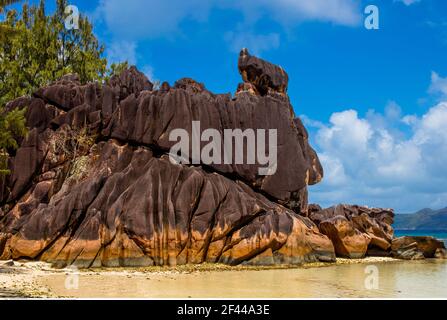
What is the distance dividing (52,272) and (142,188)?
286 inches

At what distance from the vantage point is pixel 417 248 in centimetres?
4175

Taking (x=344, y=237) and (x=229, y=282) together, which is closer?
(x=229, y=282)

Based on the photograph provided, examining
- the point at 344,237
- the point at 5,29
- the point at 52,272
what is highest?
the point at 5,29

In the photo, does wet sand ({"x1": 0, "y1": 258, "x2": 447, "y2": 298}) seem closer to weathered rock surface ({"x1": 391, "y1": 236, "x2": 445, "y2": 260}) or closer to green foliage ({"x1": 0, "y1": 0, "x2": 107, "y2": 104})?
weathered rock surface ({"x1": 391, "y1": 236, "x2": 445, "y2": 260})

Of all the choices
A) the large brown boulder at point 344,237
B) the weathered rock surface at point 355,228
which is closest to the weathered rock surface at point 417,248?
the weathered rock surface at point 355,228

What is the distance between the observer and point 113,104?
3547 centimetres

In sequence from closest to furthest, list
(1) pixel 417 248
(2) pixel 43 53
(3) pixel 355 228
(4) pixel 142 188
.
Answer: (4) pixel 142 188, (3) pixel 355 228, (1) pixel 417 248, (2) pixel 43 53

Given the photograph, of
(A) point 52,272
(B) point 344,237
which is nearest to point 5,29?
(A) point 52,272

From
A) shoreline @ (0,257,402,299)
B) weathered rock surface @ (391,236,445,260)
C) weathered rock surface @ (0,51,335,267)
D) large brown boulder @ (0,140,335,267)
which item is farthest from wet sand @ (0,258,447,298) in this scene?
weathered rock surface @ (391,236,445,260)

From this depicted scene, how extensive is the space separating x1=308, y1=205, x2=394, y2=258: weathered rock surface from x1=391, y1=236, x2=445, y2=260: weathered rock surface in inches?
29.0

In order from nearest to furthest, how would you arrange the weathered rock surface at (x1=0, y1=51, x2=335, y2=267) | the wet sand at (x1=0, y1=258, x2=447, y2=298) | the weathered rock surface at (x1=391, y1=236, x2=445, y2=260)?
the wet sand at (x1=0, y1=258, x2=447, y2=298) → the weathered rock surface at (x1=0, y1=51, x2=335, y2=267) → the weathered rock surface at (x1=391, y1=236, x2=445, y2=260)

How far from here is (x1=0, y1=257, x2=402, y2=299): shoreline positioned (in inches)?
705

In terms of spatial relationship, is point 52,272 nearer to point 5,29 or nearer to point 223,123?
point 5,29
